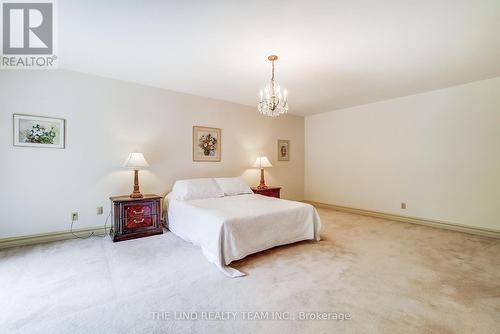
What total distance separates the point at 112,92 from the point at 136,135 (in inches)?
28.2

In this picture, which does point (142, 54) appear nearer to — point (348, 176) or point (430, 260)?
point (430, 260)

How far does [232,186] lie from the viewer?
14.0ft

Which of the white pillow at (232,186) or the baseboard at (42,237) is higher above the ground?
the white pillow at (232,186)

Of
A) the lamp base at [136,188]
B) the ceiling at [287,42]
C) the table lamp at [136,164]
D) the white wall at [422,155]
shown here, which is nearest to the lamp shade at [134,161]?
the table lamp at [136,164]

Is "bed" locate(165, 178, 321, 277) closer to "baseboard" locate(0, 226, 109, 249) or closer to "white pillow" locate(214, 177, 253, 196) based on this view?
"white pillow" locate(214, 177, 253, 196)

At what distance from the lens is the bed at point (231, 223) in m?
2.45

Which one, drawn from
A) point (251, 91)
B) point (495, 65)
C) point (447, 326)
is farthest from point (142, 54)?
point (495, 65)

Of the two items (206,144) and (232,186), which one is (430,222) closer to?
(232,186)

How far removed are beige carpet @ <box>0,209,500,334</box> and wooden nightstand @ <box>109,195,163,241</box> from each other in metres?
0.19

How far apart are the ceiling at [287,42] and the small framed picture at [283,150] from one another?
198cm

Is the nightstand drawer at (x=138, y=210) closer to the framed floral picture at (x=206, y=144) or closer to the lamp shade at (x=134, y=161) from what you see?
the lamp shade at (x=134, y=161)

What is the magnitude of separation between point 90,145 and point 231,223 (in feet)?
8.18

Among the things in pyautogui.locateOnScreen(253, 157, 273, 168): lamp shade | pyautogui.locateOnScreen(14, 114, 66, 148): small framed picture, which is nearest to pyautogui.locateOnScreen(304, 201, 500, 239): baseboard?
pyautogui.locateOnScreen(253, 157, 273, 168): lamp shade

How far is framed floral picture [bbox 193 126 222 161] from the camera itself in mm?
4354
